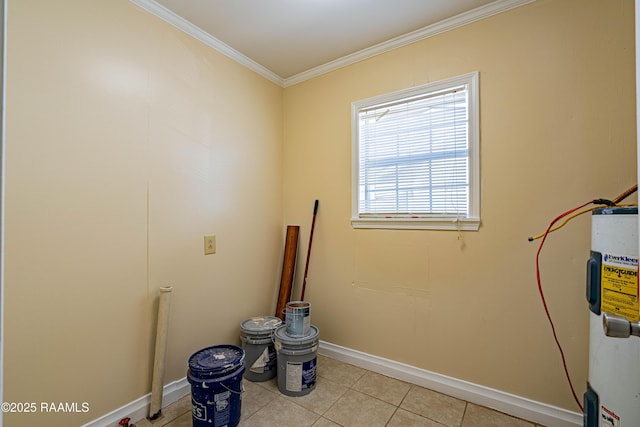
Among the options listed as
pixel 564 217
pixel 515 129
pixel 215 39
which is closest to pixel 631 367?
pixel 564 217

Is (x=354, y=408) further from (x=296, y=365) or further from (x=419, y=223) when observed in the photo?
(x=419, y=223)

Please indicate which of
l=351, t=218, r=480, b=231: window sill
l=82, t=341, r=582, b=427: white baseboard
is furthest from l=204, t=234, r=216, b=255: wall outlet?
l=351, t=218, r=480, b=231: window sill

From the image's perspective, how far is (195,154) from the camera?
Answer: 212 cm

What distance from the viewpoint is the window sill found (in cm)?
197

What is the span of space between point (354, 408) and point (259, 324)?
879 millimetres

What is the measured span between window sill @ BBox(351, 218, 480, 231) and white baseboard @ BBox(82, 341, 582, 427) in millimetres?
1000

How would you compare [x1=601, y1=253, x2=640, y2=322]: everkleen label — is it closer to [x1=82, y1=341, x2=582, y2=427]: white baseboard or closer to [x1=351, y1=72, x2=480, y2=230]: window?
[x1=351, y1=72, x2=480, y2=230]: window

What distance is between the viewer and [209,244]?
220 cm

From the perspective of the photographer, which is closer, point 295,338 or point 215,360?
point 215,360

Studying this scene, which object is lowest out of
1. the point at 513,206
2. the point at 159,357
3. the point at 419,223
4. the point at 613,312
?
the point at 159,357

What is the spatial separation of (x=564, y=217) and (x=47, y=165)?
2722 mm

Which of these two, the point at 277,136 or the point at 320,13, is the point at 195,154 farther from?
the point at 320,13

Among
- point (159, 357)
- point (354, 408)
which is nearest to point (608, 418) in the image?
point (354, 408)

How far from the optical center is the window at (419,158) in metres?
2.00
